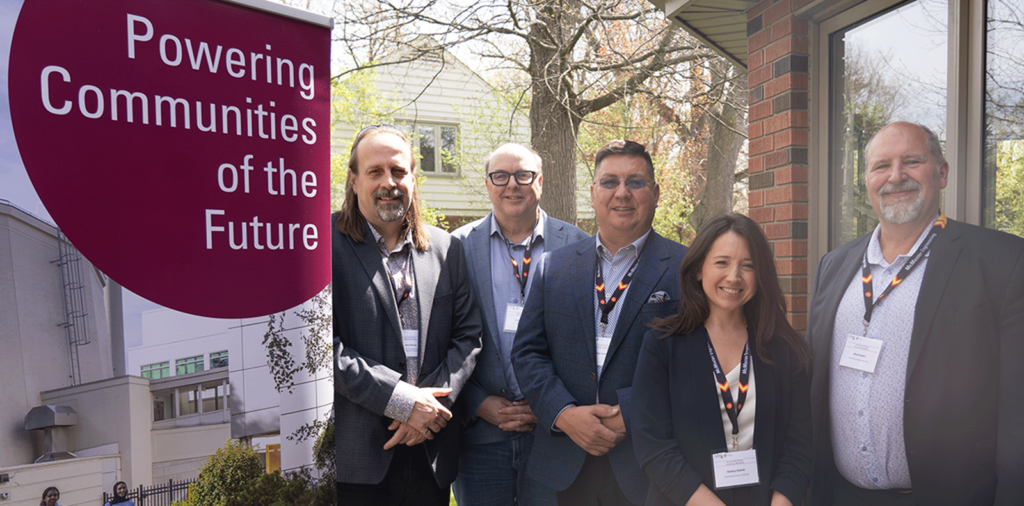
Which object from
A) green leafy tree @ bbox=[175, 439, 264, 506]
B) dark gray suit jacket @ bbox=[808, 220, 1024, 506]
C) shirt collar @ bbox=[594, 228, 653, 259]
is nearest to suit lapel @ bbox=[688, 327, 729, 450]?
shirt collar @ bbox=[594, 228, 653, 259]

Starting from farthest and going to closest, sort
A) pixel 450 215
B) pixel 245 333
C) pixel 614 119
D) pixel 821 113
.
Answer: pixel 450 215
pixel 614 119
pixel 821 113
pixel 245 333

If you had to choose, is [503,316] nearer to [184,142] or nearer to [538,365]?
[538,365]

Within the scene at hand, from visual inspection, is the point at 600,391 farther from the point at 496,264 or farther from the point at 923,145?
the point at 923,145

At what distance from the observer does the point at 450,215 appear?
52.2ft

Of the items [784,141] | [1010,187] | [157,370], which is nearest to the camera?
[157,370]

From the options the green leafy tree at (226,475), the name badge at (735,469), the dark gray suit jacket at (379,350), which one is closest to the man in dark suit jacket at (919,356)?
the name badge at (735,469)

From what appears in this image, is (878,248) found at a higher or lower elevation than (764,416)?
higher

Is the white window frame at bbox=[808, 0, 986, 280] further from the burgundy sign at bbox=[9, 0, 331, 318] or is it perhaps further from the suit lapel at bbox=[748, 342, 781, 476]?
the burgundy sign at bbox=[9, 0, 331, 318]

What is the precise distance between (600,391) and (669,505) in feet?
1.62

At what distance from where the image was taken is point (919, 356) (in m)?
2.11

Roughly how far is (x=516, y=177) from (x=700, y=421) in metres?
1.54

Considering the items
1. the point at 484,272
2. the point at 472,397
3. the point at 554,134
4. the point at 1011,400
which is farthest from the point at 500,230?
the point at 554,134

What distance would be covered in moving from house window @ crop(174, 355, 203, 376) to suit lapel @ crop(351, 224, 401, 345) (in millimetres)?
804

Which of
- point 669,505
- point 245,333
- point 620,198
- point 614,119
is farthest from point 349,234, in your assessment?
point 614,119
